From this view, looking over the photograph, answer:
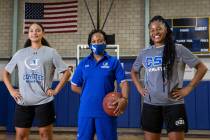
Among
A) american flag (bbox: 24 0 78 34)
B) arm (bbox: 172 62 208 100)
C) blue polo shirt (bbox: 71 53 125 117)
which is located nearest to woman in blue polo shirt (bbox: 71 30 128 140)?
blue polo shirt (bbox: 71 53 125 117)

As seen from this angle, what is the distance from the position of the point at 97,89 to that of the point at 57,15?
234 inches

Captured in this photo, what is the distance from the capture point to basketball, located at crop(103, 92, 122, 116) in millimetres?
2728

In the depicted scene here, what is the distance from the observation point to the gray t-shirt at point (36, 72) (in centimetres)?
328

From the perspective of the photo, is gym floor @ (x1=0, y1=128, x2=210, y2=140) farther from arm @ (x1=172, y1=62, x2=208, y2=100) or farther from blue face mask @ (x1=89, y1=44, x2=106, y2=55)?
blue face mask @ (x1=89, y1=44, x2=106, y2=55)

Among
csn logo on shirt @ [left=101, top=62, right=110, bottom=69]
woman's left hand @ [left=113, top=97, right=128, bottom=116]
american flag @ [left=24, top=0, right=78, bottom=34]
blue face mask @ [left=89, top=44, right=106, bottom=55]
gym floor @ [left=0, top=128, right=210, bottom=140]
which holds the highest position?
american flag @ [left=24, top=0, right=78, bottom=34]

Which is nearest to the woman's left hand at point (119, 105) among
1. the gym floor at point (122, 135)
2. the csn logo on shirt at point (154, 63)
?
the csn logo on shirt at point (154, 63)

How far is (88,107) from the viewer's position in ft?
9.23

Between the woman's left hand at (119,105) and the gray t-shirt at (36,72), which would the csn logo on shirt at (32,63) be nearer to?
the gray t-shirt at (36,72)

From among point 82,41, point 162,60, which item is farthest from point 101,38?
point 82,41

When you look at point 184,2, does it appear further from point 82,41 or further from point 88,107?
point 88,107

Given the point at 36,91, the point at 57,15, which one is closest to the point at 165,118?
the point at 36,91

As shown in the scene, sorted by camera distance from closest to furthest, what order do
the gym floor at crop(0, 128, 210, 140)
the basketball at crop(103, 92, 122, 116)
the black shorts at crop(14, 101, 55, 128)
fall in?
the basketball at crop(103, 92, 122, 116) → the black shorts at crop(14, 101, 55, 128) → the gym floor at crop(0, 128, 210, 140)

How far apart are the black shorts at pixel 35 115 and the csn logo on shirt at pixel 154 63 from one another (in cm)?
107

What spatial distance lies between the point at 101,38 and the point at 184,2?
5.58 metres
